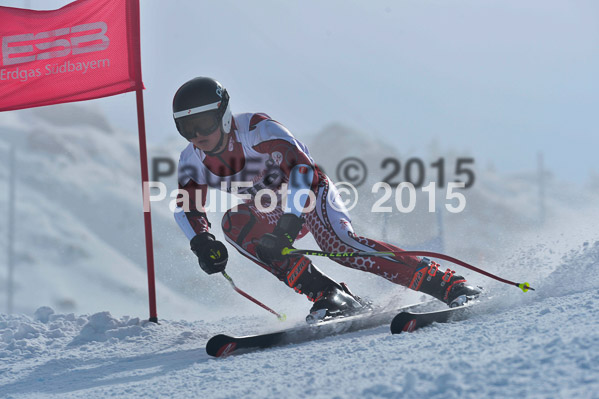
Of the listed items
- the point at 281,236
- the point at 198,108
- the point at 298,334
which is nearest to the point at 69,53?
the point at 198,108

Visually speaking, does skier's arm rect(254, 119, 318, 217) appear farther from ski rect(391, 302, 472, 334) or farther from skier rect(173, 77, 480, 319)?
ski rect(391, 302, 472, 334)

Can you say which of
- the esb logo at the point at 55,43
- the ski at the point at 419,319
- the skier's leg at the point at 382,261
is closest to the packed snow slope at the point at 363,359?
the ski at the point at 419,319

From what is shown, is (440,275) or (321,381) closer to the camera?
(321,381)

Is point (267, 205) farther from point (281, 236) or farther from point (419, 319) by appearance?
point (419, 319)

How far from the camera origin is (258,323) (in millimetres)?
5445

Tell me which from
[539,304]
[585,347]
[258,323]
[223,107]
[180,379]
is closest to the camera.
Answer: [585,347]

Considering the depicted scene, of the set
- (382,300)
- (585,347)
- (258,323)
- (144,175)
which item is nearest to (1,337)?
(144,175)

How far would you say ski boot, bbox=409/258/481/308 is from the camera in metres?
3.98

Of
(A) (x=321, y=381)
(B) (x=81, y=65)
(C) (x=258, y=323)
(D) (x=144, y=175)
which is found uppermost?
(B) (x=81, y=65)

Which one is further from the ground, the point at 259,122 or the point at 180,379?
the point at 259,122

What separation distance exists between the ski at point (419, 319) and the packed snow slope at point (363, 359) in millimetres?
73

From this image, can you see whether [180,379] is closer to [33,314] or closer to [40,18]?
[33,314]

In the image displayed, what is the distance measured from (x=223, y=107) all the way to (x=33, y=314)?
3.17 m

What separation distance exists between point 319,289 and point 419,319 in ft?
3.54
